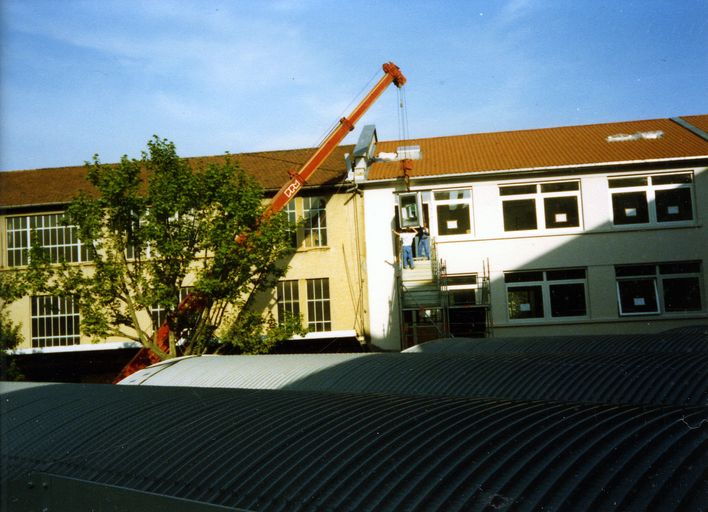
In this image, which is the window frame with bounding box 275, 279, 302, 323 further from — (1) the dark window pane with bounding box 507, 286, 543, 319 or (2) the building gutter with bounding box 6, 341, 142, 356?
(1) the dark window pane with bounding box 507, 286, 543, 319

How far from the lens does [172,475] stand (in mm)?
4789

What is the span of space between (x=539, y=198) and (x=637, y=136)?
16.9 feet

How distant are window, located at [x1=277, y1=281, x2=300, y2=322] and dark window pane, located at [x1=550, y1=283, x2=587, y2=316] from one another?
8474 mm

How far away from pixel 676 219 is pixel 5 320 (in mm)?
22277

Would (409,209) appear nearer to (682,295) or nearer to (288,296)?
(288,296)

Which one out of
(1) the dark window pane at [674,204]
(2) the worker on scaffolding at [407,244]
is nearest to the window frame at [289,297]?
(2) the worker on scaffolding at [407,244]

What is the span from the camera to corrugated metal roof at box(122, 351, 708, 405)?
785 cm

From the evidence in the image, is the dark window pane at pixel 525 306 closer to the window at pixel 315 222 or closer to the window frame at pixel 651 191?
the window frame at pixel 651 191

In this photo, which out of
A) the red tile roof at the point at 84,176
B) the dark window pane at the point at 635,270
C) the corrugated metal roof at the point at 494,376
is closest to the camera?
the corrugated metal roof at the point at 494,376

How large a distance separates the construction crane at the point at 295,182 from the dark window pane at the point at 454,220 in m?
4.42

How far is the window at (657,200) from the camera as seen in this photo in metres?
22.8

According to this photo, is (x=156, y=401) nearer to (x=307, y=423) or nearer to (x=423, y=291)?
(x=307, y=423)

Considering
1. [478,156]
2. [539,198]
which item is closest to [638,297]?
[539,198]

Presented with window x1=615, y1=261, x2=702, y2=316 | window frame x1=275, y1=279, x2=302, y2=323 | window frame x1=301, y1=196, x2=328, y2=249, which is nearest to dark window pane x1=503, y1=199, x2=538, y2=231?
window x1=615, y1=261, x2=702, y2=316
